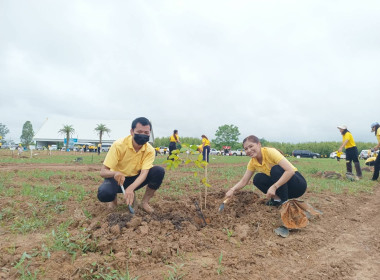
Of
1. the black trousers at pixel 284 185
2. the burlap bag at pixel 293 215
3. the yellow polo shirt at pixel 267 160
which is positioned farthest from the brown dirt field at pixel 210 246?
the yellow polo shirt at pixel 267 160

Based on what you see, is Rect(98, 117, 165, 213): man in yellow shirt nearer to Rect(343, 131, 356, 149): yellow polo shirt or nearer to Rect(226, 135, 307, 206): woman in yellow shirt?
Rect(226, 135, 307, 206): woman in yellow shirt

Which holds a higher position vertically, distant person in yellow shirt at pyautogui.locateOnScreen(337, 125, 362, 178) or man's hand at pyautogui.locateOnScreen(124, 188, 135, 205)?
distant person in yellow shirt at pyautogui.locateOnScreen(337, 125, 362, 178)

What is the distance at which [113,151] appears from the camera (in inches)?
119

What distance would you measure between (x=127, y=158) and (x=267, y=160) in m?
1.70

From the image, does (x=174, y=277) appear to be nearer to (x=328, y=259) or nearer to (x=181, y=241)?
(x=181, y=241)

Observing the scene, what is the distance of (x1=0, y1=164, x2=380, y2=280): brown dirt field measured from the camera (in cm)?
203

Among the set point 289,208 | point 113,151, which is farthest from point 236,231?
point 113,151

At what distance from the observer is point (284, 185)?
331cm

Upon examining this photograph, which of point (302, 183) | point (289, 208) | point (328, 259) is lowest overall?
point (328, 259)

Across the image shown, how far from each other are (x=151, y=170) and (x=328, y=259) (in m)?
2.04

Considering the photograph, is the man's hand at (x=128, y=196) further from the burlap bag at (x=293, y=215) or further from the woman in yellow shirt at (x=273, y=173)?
the burlap bag at (x=293, y=215)

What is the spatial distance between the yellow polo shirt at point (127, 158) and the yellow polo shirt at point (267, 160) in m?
1.32

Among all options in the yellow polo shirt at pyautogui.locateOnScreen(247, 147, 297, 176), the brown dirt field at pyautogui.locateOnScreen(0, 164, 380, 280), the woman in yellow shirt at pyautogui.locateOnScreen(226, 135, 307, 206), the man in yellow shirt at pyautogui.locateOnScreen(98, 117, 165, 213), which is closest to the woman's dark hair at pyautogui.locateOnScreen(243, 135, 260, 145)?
the woman in yellow shirt at pyautogui.locateOnScreen(226, 135, 307, 206)

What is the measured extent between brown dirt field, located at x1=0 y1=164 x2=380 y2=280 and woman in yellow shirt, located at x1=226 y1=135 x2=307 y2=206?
0.29 metres
